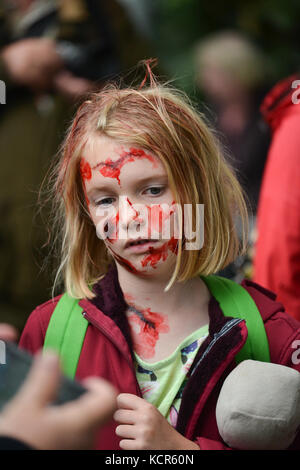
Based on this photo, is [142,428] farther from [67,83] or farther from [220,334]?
[67,83]

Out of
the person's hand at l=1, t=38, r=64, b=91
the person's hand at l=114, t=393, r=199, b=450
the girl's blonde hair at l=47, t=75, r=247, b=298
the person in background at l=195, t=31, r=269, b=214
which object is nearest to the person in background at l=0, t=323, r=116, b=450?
the person's hand at l=114, t=393, r=199, b=450

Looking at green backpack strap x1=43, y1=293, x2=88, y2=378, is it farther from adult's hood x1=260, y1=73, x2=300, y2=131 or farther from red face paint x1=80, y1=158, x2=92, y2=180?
adult's hood x1=260, y1=73, x2=300, y2=131

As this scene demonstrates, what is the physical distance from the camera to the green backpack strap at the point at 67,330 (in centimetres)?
130

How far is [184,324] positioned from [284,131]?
2.70ft

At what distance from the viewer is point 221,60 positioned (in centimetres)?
338

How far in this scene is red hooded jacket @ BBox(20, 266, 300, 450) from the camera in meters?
1.25

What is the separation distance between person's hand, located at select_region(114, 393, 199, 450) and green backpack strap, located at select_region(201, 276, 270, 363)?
0.20m

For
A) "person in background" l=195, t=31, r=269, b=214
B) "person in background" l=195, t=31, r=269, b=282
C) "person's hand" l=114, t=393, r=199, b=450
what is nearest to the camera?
"person's hand" l=114, t=393, r=199, b=450

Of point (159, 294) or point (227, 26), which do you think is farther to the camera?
point (227, 26)

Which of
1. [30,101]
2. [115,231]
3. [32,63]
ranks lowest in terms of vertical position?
[115,231]

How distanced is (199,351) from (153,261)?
18cm

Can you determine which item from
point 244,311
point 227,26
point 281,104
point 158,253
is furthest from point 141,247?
point 227,26

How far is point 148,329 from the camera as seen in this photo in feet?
4.42
